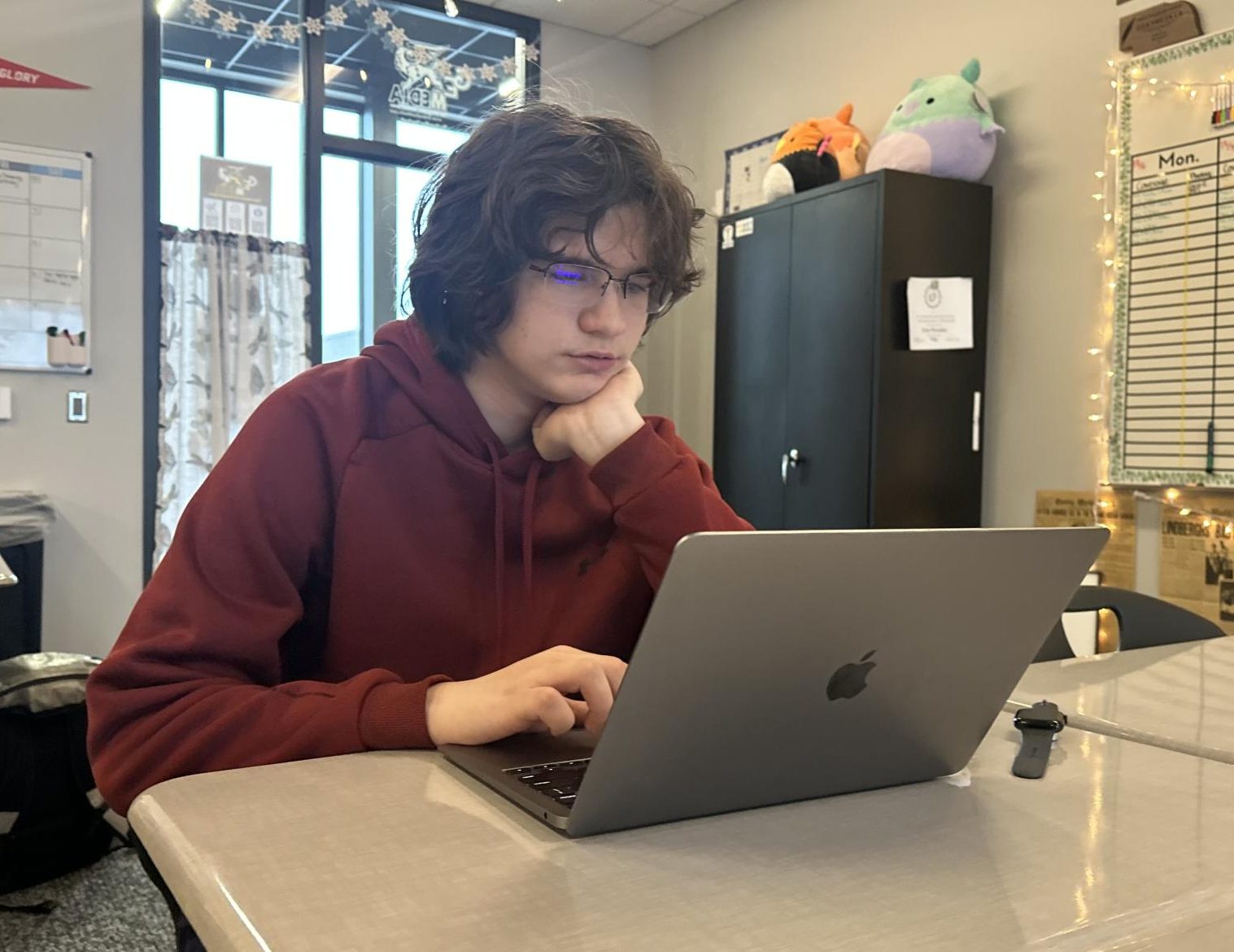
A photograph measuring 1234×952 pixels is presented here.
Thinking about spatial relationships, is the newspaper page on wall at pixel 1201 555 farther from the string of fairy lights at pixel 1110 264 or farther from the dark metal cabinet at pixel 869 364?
the dark metal cabinet at pixel 869 364

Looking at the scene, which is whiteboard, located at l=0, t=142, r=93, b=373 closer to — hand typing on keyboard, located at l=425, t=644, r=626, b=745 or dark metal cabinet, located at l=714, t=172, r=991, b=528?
dark metal cabinet, located at l=714, t=172, r=991, b=528

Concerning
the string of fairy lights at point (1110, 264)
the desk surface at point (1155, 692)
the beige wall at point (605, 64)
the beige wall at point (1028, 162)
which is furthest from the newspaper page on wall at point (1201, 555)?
the beige wall at point (605, 64)

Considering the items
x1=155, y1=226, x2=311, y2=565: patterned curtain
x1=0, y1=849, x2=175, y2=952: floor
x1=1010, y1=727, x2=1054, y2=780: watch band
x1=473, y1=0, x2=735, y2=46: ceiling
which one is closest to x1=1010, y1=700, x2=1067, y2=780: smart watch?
x1=1010, y1=727, x2=1054, y2=780: watch band

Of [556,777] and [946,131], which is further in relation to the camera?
[946,131]

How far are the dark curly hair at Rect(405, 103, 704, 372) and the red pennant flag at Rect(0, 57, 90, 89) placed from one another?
9.69ft

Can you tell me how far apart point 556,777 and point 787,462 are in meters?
2.62

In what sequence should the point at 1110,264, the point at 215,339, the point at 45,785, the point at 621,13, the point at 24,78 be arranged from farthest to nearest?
the point at 621,13 → the point at 215,339 → the point at 24,78 → the point at 1110,264 → the point at 45,785

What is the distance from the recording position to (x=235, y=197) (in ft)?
12.4

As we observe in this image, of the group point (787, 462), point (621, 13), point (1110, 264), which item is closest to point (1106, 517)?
point (1110, 264)

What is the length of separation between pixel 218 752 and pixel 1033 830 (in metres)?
0.60

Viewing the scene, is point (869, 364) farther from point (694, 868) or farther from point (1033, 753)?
point (694, 868)

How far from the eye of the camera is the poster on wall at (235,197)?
12.2 feet

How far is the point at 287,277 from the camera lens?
3.84m

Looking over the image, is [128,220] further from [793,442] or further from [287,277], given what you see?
[793,442]
